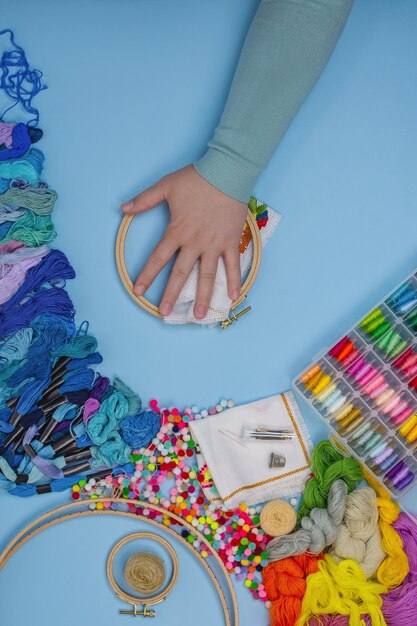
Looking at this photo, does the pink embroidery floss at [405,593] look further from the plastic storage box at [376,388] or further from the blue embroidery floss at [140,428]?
the blue embroidery floss at [140,428]

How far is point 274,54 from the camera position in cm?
153

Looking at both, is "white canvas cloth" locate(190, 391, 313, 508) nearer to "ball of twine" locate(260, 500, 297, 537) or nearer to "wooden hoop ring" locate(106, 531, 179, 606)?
"ball of twine" locate(260, 500, 297, 537)

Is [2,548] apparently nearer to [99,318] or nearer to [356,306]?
[99,318]

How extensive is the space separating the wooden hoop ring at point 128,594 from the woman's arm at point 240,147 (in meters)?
0.51

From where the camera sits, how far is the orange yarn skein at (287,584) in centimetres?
160

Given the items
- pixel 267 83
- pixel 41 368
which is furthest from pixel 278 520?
pixel 267 83

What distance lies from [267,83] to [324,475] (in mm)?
892

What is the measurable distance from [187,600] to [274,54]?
1224 millimetres

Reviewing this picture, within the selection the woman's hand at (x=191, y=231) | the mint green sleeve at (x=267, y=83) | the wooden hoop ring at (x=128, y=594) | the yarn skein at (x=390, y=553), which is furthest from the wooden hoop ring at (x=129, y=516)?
the mint green sleeve at (x=267, y=83)

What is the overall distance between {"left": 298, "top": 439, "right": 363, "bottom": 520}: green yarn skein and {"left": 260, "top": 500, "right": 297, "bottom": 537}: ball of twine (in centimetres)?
4

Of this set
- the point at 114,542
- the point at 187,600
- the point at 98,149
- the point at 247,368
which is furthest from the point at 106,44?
the point at 187,600

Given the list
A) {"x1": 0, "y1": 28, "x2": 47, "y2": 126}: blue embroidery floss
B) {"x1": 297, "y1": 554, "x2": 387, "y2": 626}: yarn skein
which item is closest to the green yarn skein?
{"x1": 297, "y1": 554, "x2": 387, "y2": 626}: yarn skein

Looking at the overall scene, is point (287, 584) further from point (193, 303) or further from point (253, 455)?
point (193, 303)

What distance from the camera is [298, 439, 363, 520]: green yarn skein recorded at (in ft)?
5.43
